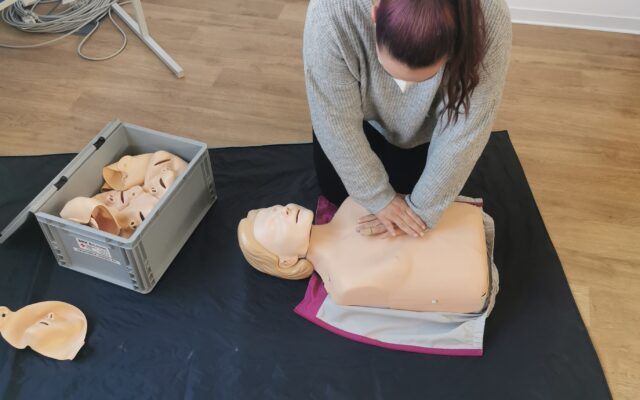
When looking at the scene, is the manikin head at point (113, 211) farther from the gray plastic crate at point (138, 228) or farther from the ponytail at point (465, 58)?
the ponytail at point (465, 58)

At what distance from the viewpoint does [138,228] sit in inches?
51.0

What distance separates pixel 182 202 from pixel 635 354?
1.13 metres

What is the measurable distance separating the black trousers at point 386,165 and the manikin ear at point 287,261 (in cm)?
26

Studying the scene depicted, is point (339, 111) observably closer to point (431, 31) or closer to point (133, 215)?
point (431, 31)

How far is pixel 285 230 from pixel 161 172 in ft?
1.28

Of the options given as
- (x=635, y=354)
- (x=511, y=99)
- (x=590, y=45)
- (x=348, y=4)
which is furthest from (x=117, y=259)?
(x=590, y=45)

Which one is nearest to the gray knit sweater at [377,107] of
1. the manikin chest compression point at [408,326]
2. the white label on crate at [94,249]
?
the manikin chest compression point at [408,326]

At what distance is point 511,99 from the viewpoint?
204cm

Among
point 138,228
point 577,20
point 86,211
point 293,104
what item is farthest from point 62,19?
point 577,20

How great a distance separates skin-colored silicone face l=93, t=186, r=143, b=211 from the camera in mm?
1469

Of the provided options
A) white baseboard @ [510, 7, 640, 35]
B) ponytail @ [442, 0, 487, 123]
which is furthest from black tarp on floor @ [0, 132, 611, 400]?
white baseboard @ [510, 7, 640, 35]

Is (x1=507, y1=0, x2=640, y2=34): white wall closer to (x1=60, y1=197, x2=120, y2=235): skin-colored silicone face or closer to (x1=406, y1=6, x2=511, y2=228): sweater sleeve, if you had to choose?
(x1=406, y1=6, x2=511, y2=228): sweater sleeve

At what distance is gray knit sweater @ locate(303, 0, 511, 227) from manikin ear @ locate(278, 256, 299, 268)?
216mm

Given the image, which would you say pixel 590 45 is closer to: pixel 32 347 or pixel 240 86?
pixel 240 86
